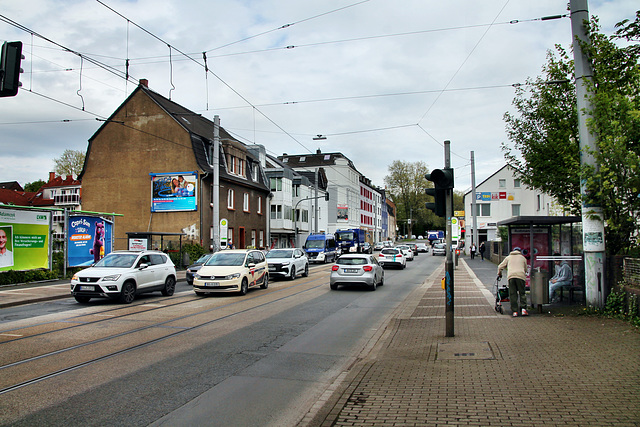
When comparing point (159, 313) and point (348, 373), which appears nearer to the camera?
point (348, 373)

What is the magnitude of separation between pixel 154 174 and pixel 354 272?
22867 mm

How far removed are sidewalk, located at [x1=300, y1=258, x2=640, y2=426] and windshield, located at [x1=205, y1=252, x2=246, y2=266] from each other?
28.5 feet

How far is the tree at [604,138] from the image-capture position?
9.85 metres

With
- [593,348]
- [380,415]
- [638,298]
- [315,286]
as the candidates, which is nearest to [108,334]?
[380,415]

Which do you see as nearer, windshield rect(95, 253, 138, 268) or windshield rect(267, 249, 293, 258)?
windshield rect(95, 253, 138, 268)

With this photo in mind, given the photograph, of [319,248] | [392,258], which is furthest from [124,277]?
[319,248]

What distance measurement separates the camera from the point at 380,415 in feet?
16.0

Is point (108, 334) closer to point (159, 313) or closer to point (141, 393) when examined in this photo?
point (159, 313)

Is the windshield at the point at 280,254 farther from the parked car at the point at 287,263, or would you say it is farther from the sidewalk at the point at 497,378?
the sidewalk at the point at 497,378

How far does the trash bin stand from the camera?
35.8ft

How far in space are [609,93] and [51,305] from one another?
1552 cm

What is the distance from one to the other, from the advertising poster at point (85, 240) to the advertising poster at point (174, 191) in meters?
12.2

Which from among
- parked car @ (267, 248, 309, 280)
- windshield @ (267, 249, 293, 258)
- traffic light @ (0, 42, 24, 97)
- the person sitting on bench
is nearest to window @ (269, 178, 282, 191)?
parked car @ (267, 248, 309, 280)

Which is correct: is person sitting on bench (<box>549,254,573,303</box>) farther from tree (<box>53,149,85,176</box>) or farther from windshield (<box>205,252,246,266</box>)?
tree (<box>53,149,85,176</box>)
